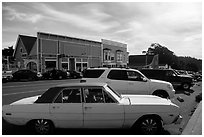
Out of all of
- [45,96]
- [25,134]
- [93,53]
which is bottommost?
[25,134]

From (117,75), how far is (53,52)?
87.8 ft

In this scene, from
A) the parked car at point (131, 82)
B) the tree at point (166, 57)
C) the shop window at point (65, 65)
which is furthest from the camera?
the tree at point (166, 57)

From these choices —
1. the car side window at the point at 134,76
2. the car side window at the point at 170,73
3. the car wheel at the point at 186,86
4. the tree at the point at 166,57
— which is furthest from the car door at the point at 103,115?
the tree at the point at 166,57

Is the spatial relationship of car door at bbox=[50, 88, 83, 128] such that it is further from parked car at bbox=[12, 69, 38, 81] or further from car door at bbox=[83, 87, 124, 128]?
parked car at bbox=[12, 69, 38, 81]

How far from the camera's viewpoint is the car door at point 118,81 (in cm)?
962

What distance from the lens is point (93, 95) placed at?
217 inches

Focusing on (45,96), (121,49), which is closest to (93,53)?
(121,49)

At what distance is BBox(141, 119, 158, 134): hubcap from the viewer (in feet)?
17.3

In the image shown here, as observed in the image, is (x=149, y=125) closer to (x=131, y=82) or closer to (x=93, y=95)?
(x=93, y=95)

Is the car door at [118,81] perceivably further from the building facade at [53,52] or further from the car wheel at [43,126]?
the building facade at [53,52]

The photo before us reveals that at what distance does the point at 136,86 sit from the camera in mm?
9508

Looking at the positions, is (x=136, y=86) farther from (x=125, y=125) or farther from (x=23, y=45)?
(x=23, y=45)

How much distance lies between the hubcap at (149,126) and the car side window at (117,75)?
14.8 ft

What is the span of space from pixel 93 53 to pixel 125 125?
3961 centimetres
